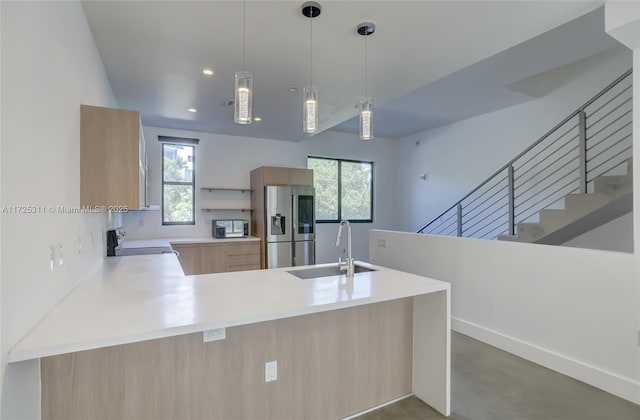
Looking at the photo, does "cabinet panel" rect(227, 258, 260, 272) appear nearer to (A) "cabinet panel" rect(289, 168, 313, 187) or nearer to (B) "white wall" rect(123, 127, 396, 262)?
(B) "white wall" rect(123, 127, 396, 262)

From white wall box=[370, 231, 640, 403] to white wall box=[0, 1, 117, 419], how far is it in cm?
342

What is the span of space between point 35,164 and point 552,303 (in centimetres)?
358

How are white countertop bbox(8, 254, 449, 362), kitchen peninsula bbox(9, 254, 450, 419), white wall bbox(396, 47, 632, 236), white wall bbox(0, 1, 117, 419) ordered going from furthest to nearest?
white wall bbox(396, 47, 632, 236)
kitchen peninsula bbox(9, 254, 450, 419)
white countertop bbox(8, 254, 449, 362)
white wall bbox(0, 1, 117, 419)

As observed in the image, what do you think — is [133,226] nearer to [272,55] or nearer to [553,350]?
[272,55]

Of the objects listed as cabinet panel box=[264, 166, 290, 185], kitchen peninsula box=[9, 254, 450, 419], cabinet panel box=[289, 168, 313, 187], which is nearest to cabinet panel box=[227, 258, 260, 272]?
cabinet panel box=[264, 166, 290, 185]

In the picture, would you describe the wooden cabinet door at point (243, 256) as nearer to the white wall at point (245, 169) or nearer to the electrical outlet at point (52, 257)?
the white wall at point (245, 169)

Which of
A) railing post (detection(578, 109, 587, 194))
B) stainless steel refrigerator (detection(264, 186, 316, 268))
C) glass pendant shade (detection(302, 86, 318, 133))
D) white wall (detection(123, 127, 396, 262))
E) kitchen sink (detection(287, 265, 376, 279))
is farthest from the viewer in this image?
stainless steel refrigerator (detection(264, 186, 316, 268))

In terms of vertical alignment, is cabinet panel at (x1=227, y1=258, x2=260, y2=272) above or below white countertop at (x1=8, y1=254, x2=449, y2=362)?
below

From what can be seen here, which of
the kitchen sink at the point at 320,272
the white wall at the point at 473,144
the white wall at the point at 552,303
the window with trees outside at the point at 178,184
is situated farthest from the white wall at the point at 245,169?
the kitchen sink at the point at 320,272

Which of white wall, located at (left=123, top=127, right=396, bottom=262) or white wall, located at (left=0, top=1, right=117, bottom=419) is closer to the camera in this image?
white wall, located at (left=0, top=1, right=117, bottom=419)

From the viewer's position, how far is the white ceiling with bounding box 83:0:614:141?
208 cm

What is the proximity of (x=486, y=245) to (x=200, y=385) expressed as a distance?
9.39 ft

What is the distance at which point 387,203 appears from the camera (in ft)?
24.5

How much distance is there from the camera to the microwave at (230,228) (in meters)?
5.24
